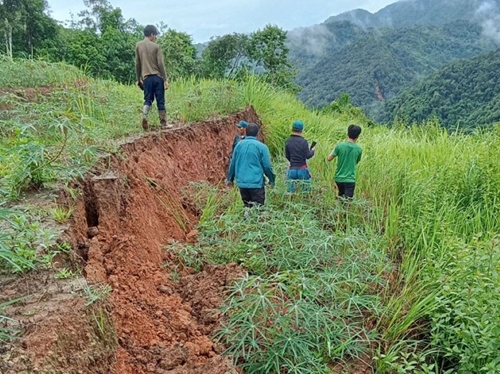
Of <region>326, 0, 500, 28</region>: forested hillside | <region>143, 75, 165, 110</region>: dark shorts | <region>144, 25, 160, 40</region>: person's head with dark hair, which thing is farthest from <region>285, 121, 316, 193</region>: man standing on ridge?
<region>326, 0, 500, 28</region>: forested hillside

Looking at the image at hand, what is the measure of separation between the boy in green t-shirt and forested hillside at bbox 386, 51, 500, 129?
72.1 feet

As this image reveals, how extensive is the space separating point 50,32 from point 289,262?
23153 mm

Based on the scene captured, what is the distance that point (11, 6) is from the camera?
2078 cm

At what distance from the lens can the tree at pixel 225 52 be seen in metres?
25.7

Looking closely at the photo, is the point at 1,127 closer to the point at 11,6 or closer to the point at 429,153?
the point at 429,153

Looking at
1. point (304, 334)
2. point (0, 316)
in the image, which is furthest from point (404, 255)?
point (0, 316)

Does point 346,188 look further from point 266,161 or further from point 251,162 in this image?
point 251,162

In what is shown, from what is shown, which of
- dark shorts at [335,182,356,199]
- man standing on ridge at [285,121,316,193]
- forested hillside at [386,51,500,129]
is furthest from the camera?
forested hillside at [386,51,500,129]

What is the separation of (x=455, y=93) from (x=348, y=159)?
33107 millimetres

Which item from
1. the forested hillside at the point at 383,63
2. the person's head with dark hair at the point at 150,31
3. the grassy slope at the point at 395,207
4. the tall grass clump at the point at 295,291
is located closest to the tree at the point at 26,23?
the grassy slope at the point at 395,207

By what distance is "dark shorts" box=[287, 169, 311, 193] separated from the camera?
5.87 metres

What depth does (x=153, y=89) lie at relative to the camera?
6461 millimetres

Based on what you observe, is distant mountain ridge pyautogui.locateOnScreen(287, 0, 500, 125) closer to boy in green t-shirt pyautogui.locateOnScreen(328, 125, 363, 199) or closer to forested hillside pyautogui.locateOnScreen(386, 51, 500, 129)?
forested hillside pyautogui.locateOnScreen(386, 51, 500, 129)

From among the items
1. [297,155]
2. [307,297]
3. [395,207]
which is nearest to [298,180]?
[297,155]
